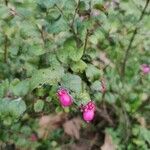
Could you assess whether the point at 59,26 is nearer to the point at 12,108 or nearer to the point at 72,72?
the point at 72,72

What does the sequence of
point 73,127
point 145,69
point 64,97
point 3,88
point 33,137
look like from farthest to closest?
1. point 73,127
2. point 145,69
3. point 33,137
4. point 3,88
5. point 64,97

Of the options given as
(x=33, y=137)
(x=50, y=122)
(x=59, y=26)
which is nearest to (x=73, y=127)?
(x=50, y=122)

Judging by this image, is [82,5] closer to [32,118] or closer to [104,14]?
[104,14]

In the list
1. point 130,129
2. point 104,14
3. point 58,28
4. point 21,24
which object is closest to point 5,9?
point 21,24

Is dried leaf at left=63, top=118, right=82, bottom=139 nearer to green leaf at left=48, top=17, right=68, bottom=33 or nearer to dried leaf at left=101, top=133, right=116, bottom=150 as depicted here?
dried leaf at left=101, top=133, right=116, bottom=150

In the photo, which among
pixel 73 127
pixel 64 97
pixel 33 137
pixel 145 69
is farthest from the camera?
pixel 73 127

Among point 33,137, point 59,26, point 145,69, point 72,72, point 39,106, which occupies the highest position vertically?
point 59,26

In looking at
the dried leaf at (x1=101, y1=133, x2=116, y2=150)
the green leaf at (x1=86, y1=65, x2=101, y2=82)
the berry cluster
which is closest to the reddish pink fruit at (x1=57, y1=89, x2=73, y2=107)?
the berry cluster
